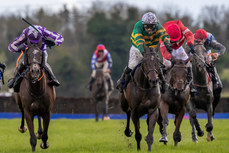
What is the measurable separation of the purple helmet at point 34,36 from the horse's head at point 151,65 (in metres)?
2.33

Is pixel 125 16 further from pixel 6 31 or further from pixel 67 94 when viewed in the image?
pixel 6 31

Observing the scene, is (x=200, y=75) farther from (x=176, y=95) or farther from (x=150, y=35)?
(x=150, y=35)

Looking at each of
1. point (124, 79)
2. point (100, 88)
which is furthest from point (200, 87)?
point (100, 88)

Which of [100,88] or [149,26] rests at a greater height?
[149,26]

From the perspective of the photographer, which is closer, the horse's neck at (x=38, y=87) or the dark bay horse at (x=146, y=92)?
the dark bay horse at (x=146, y=92)

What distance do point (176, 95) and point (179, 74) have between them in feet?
1.67

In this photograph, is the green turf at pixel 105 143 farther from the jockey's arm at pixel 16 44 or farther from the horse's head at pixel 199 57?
the jockey's arm at pixel 16 44

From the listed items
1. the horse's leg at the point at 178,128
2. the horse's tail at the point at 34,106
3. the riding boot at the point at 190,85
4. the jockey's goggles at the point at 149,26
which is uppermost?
the jockey's goggles at the point at 149,26

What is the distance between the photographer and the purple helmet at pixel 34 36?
9898mm

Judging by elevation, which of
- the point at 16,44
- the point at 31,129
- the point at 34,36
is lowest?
the point at 31,129

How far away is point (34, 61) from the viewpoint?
8.80 metres

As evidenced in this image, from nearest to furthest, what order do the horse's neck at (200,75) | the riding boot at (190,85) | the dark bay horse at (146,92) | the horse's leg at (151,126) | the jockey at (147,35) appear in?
the dark bay horse at (146,92)
the horse's leg at (151,126)
the jockey at (147,35)
the riding boot at (190,85)
the horse's neck at (200,75)

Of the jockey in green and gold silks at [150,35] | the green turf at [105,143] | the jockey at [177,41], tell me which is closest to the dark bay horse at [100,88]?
the green turf at [105,143]

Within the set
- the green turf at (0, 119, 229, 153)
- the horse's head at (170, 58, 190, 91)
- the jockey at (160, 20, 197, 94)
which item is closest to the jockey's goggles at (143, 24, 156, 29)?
the horse's head at (170, 58, 190, 91)
